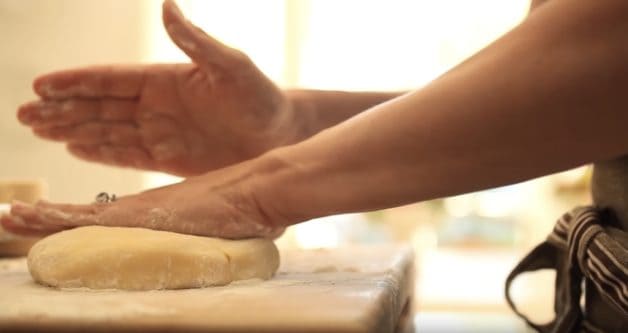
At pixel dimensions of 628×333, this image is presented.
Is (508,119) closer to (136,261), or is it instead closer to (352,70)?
(136,261)

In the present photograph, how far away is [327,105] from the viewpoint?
89 cm

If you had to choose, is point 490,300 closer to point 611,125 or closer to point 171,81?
point 171,81

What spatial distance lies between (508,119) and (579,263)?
0.63 ft

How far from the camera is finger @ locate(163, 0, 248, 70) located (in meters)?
0.66

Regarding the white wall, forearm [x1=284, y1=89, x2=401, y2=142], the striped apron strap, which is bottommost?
the striped apron strap

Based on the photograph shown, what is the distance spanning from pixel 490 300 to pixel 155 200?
1641 millimetres

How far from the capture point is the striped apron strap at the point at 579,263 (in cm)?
54

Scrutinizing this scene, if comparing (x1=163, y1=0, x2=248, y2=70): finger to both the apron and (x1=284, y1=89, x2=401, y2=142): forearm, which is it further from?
the apron

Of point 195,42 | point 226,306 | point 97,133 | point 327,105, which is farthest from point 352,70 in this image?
point 226,306

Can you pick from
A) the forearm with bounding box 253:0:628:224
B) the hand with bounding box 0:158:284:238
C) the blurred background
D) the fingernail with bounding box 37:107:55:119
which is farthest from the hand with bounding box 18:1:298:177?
the blurred background

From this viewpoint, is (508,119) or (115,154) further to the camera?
(115,154)

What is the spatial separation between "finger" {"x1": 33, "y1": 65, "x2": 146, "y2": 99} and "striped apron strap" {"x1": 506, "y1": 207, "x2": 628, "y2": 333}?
0.49 metres

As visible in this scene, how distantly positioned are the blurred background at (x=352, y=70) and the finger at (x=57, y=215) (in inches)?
22.7

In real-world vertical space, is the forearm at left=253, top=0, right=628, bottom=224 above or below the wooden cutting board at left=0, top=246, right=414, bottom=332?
above
